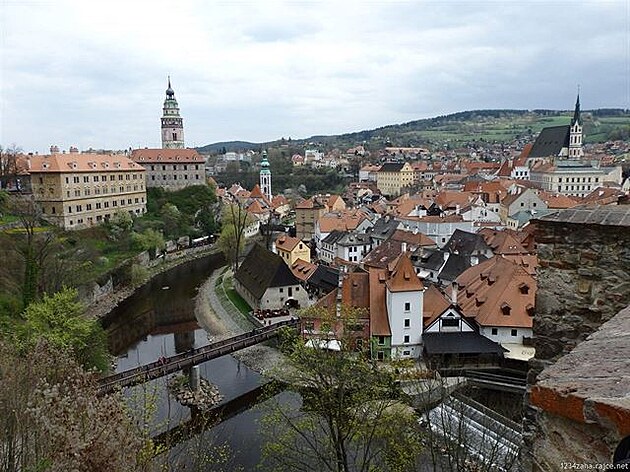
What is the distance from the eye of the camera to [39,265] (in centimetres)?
2512

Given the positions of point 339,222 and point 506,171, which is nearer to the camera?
→ point 339,222

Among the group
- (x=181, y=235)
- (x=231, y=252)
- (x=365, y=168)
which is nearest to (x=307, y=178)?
(x=365, y=168)

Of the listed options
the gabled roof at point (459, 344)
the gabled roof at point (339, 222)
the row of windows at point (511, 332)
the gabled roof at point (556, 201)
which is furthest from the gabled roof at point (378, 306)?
the gabled roof at point (556, 201)

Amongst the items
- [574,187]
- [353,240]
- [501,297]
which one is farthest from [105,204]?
[574,187]

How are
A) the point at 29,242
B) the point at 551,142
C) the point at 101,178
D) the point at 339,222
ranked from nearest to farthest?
the point at 29,242 < the point at 339,222 < the point at 101,178 < the point at 551,142

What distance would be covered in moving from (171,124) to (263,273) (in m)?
60.0

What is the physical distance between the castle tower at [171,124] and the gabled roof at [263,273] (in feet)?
181

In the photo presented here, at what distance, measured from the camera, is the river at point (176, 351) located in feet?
49.1

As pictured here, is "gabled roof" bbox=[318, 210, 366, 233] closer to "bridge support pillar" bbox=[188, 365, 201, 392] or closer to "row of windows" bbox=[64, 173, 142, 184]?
"row of windows" bbox=[64, 173, 142, 184]

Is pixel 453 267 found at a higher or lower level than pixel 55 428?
lower

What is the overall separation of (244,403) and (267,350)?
503cm

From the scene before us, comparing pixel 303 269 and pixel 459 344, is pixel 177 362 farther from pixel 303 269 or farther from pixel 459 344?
pixel 303 269

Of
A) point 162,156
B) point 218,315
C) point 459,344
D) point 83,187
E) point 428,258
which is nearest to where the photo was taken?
point 459,344

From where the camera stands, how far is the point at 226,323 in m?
28.6
